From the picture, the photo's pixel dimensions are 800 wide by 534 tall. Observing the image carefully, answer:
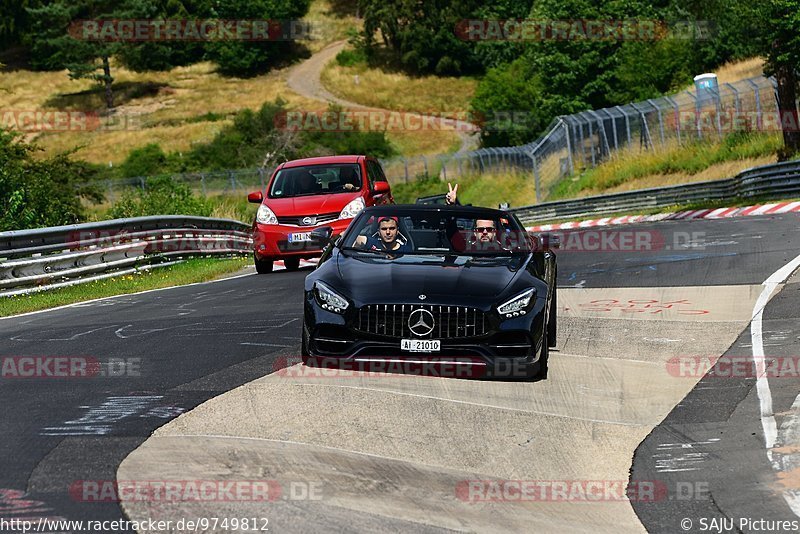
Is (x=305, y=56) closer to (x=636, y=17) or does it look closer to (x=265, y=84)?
(x=265, y=84)

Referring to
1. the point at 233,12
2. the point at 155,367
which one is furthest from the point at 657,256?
the point at 233,12

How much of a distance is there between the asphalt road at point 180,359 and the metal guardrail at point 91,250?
75.2 inches

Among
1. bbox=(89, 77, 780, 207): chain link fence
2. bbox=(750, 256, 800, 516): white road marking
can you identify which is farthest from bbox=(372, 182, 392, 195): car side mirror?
→ bbox=(89, 77, 780, 207): chain link fence

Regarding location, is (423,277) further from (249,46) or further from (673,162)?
(249,46)

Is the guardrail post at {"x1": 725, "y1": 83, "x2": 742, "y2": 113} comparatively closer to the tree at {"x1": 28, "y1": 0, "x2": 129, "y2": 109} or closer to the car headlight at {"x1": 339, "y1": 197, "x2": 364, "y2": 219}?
the car headlight at {"x1": 339, "y1": 197, "x2": 364, "y2": 219}

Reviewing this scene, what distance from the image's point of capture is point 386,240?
10656mm

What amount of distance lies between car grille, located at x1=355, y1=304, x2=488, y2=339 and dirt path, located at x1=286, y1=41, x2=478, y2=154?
78101mm

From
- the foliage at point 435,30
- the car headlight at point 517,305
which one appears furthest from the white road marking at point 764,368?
the foliage at point 435,30

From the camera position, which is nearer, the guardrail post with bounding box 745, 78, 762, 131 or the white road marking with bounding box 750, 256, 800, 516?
the white road marking with bounding box 750, 256, 800, 516

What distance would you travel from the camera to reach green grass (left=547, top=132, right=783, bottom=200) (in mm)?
40250

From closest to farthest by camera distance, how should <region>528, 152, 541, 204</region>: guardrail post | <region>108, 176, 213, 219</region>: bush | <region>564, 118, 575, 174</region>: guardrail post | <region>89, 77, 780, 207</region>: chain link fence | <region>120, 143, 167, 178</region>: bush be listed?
<region>108, 176, 213, 219</region>: bush < <region>89, 77, 780, 207</region>: chain link fence < <region>564, 118, 575, 174</region>: guardrail post < <region>528, 152, 541, 204</region>: guardrail post < <region>120, 143, 167, 178</region>: bush

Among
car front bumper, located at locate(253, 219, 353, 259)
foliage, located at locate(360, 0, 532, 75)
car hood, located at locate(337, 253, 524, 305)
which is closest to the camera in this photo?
car hood, located at locate(337, 253, 524, 305)

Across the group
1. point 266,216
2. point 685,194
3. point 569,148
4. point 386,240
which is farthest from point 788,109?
point 386,240

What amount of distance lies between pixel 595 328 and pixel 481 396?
12.5 ft
